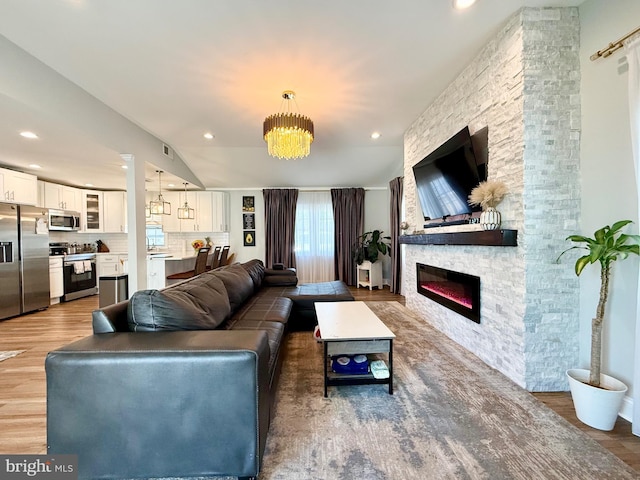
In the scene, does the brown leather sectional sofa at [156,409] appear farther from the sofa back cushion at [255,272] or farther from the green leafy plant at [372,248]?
the green leafy plant at [372,248]

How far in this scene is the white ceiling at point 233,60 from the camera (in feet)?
6.36

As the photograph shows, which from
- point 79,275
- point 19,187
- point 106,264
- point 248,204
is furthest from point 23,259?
point 248,204

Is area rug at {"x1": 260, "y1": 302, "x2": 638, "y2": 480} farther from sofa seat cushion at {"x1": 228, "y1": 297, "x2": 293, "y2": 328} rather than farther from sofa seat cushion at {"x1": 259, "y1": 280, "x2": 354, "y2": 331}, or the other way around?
sofa seat cushion at {"x1": 259, "y1": 280, "x2": 354, "y2": 331}

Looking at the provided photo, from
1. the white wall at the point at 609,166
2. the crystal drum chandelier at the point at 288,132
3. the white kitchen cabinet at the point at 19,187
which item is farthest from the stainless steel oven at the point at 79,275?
the white wall at the point at 609,166

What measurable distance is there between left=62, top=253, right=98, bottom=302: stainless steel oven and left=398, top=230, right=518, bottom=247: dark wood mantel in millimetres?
6355

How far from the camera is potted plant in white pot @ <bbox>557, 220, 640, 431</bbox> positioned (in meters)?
1.60

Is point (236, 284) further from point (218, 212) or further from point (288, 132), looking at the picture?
point (218, 212)

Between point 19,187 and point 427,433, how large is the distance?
6.32 m

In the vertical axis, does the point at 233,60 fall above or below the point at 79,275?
above

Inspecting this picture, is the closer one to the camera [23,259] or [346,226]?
[23,259]

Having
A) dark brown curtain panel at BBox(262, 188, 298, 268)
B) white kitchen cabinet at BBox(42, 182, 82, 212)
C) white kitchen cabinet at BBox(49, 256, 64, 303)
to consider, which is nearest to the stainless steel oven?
white kitchen cabinet at BBox(49, 256, 64, 303)

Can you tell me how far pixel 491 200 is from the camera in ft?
7.38

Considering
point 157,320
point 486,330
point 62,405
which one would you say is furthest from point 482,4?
point 62,405

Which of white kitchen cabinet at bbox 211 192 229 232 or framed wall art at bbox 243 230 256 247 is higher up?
white kitchen cabinet at bbox 211 192 229 232
